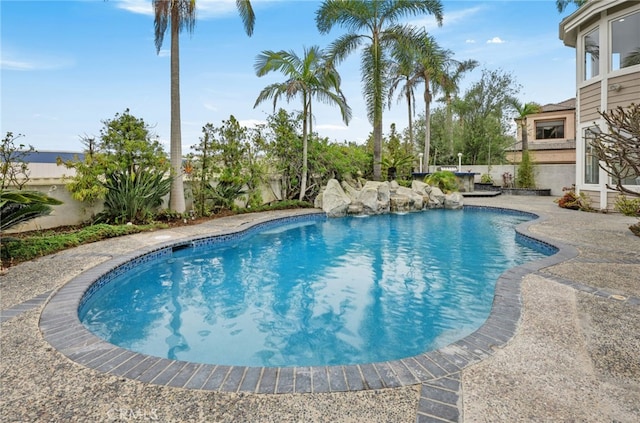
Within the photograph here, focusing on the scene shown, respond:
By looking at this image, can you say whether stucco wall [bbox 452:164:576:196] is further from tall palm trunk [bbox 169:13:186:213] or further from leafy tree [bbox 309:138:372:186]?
tall palm trunk [bbox 169:13:186:213]

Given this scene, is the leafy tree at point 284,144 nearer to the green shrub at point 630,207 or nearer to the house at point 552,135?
the green shrub at point 630,207

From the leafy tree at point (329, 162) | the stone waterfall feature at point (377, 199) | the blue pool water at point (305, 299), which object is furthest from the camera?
the leafy tree at point (329, 162)

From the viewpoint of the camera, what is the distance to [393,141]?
2231 centimetres

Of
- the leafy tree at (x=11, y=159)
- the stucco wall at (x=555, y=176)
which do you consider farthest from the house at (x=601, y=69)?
the leafy tree at (x=11, y=159)

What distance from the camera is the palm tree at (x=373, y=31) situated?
16.0 metres

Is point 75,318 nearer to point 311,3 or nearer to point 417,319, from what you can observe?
point 417,319

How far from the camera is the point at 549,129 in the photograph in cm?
2575

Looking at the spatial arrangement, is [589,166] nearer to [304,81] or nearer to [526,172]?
Answer: [526,172]

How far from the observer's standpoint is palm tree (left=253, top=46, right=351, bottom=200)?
1338 centimetres

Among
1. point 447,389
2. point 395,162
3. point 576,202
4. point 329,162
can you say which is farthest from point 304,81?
point 447,389

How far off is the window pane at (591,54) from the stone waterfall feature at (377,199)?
6.66 metres

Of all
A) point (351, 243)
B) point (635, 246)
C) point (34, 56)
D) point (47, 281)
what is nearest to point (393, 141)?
point (351, 243)

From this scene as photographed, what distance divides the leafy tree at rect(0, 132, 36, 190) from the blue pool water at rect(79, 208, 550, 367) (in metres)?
4.20

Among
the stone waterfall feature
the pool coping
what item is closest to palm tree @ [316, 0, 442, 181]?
the stone waterfall feature
